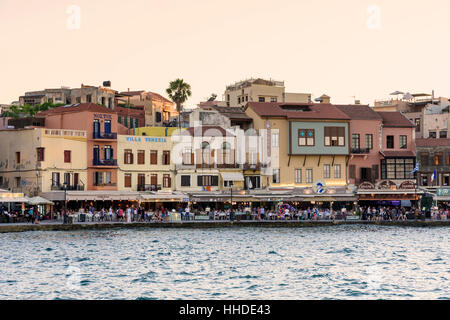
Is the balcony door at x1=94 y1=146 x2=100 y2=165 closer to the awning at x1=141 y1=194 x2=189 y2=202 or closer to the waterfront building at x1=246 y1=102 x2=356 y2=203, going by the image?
the awning at x1=141 y1=194 x2=189 y2=202

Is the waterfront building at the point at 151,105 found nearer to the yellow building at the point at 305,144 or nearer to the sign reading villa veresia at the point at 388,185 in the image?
the yellow building at the point at 305,144

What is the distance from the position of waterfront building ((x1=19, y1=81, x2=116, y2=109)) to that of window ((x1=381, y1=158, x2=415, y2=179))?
37.6 meters

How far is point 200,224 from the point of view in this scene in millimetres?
50156

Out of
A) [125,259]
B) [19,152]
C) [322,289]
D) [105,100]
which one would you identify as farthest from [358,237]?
[105,100]

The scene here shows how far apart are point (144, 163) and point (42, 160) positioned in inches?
358

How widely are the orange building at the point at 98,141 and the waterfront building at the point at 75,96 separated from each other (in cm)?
2782

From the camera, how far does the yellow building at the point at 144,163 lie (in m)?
59.4

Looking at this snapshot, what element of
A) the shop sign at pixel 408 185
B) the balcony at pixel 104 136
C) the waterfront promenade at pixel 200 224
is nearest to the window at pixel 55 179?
the balcony at pixel 104 136

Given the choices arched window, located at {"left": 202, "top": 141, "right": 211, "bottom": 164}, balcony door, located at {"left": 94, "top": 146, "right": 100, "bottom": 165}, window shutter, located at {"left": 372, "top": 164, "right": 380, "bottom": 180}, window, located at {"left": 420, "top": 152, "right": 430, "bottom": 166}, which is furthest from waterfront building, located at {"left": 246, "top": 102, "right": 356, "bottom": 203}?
balcony door, located at {"left": 94, "top": 146, "right": 100, "bottom": 165}

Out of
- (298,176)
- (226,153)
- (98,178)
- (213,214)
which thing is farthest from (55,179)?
(298,176)

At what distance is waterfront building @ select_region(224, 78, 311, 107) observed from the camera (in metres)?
83.2

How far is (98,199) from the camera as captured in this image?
178 ft
